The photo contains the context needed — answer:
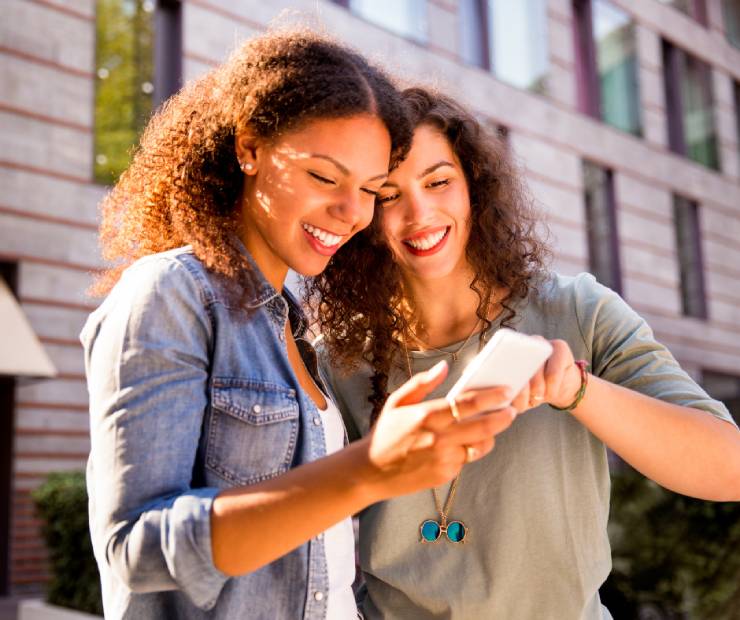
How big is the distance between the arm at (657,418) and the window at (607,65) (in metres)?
13.9

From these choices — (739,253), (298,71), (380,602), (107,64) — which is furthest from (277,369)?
(739,253)

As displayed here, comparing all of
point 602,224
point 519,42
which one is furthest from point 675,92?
point 519,42

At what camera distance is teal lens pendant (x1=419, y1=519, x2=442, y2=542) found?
2.46 metres

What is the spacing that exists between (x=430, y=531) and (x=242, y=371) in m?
0.95

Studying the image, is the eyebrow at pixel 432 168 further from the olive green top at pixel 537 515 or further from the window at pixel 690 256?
the window at pixel 690 256

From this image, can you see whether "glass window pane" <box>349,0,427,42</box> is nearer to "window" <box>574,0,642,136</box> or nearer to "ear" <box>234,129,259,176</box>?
"window" <box>574,0,642,136</box>

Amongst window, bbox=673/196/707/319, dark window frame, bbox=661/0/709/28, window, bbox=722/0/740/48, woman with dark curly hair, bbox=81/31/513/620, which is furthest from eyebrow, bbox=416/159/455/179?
window, bbox=722/0/740/48

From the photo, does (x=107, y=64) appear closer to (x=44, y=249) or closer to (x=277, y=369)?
(x=44, y=249)

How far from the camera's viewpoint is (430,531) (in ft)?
8.09

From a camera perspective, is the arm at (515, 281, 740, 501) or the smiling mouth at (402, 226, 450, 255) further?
the smiling mouth at (402, 226, 450, 255)

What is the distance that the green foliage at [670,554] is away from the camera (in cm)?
648

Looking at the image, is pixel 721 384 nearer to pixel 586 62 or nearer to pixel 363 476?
pixel 586 62

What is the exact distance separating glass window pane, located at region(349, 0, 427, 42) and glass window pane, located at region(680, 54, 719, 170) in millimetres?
7537

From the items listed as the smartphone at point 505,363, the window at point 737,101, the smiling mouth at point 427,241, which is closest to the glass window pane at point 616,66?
the window at point 737,101
